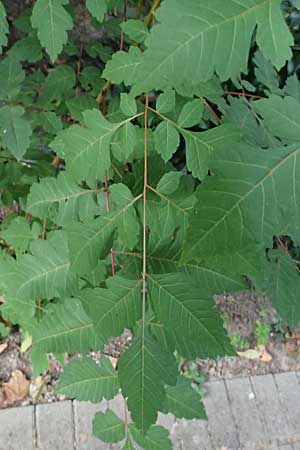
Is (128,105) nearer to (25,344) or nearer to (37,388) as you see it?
(25,344)

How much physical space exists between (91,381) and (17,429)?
3.97 feet

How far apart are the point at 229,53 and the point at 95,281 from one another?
2.15 ft

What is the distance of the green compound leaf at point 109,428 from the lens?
4.22ft

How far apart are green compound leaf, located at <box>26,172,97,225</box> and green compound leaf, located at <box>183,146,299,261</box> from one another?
511 millimetres

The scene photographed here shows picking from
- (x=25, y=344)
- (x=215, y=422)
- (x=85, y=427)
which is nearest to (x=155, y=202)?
(x=25, y=344)

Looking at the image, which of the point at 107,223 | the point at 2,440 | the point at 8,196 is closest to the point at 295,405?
the point at 2,440

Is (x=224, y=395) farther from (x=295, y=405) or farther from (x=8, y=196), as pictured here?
(x=8, y=196)

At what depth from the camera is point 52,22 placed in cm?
106

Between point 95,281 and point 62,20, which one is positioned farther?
point 95,281

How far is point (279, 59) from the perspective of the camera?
71cm

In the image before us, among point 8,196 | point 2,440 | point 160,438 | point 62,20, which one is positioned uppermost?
point 62,20

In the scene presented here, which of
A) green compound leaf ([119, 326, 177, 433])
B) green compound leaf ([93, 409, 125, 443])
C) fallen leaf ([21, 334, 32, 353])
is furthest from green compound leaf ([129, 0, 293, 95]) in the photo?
fallen leaf ([21, 334, 32, 353])

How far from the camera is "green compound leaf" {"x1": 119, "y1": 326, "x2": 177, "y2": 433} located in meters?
0.87

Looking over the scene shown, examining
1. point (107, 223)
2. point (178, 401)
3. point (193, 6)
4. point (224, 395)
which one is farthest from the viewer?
point (224, 395)
